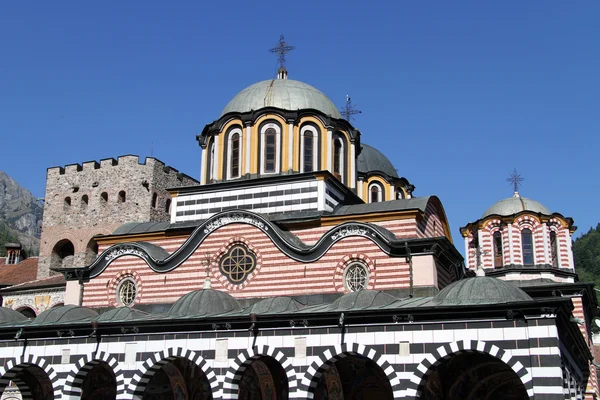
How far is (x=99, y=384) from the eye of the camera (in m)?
25.0

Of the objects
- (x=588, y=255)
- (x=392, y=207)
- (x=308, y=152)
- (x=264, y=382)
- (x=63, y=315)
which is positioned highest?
(x=588, y=255)

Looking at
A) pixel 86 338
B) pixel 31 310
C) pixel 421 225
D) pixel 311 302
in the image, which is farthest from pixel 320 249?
pixel 31 310

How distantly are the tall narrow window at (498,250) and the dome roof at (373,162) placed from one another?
6781mm

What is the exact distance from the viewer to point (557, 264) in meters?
36.3

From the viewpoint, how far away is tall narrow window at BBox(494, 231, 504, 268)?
37.0 m

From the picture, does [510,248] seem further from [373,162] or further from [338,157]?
[338,157]

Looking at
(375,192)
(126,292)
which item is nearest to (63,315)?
(126,292)

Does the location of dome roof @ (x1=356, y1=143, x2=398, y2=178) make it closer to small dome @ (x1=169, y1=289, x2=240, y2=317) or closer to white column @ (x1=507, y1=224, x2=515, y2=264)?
white column @ (x1=507, y1=224, x2=515, y2=264)

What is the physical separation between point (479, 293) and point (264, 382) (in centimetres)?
759

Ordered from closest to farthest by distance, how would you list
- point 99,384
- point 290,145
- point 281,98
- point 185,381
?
point 185,381, point 99,384, point 290,145, point 281,98

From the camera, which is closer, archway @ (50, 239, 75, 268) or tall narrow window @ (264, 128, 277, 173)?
tall narrow window @ (264, 128, 277, 173)

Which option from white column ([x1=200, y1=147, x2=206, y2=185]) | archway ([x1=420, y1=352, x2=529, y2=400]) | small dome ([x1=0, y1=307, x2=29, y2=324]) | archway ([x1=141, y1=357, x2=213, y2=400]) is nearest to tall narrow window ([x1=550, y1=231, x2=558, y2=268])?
archway ([x1=420, y1=352, x2=529, y2=400])

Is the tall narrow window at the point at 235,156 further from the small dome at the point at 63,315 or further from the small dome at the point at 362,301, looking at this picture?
the small dome at the point at 362,301

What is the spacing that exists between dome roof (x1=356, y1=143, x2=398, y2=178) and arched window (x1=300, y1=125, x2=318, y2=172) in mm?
12066
